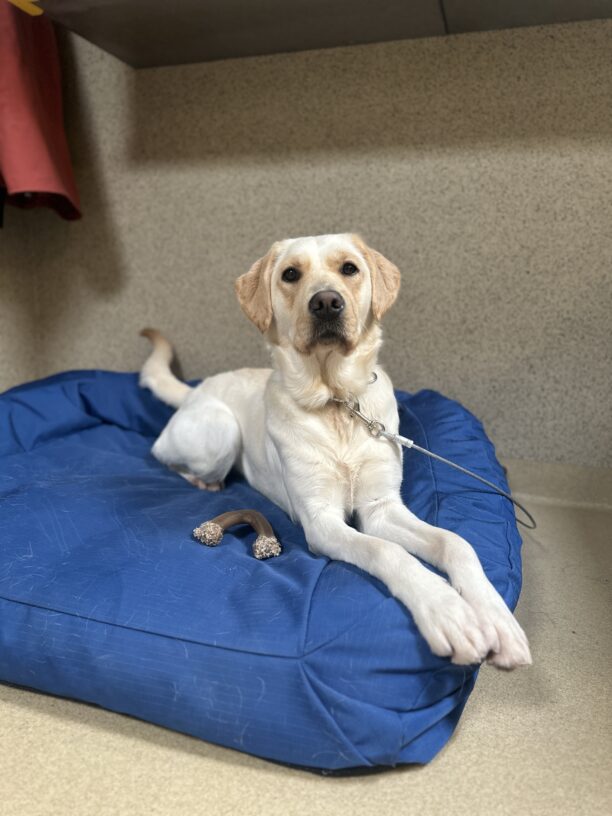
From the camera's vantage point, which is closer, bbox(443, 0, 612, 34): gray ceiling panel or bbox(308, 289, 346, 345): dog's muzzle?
bbox(308, 289, 346, 345): dog's muzzle

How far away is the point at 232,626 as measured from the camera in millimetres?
1506

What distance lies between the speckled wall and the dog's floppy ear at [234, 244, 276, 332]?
3.53 feet

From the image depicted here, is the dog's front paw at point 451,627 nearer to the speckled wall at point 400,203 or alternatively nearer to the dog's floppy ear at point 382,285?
the dog's floppy ear at point 382,285

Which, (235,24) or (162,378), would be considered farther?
(162,378)

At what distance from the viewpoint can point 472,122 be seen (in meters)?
2.79

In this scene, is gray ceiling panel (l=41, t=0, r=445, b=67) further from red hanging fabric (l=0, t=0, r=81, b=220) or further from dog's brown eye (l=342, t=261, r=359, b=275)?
dog's brown eye (l=342, t=261, r=359, b=275)

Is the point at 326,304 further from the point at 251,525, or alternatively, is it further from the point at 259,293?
the point at 251,525

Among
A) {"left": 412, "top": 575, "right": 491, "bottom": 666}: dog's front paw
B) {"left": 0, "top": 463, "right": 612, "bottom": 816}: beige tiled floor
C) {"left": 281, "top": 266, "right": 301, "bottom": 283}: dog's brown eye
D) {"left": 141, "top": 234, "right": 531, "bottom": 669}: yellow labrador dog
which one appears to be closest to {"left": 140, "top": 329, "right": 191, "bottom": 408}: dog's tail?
{"left": 141, "top": 234, "right": 531, "bottom": 669}: yellow labrador dog

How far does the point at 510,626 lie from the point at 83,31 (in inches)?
103

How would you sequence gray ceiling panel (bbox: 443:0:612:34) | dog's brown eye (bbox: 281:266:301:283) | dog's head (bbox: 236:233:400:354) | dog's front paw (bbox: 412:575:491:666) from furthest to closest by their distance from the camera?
gray ceiling panel (bbox: 443:0:612:34), dog's brown eye (bbox: 281:266:301:283), dog's head (bbox: 236:233:400:354), dog's front paw (bbox: 412:575:491:666)

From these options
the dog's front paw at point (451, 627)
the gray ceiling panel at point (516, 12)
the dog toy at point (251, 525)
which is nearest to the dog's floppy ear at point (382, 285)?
the dog toy at point (251, 525)

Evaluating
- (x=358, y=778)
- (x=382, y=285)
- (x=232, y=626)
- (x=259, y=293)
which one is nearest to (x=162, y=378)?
(x=259, y=293)

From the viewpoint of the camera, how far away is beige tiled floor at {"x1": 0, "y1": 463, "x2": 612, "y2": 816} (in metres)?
1.33

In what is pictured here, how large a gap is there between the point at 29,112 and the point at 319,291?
5.47 feet
